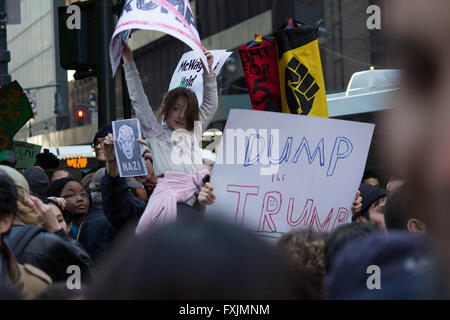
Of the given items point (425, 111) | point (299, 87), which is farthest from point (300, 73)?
point (425, 111)

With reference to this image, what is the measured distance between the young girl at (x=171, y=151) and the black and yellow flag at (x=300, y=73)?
76 centimetres

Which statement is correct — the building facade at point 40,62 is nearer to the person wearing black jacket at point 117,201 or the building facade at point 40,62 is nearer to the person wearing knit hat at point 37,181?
the person wearing knit hat at point 37,181

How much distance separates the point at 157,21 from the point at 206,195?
3.83 ft

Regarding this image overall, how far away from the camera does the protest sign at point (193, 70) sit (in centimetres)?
493

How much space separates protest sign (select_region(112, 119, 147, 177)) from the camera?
4.22 meters

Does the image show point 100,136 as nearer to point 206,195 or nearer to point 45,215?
point 206,195

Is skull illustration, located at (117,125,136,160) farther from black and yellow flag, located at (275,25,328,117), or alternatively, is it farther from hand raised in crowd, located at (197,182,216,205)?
black and yellow flag, located at (275,25,328,117)

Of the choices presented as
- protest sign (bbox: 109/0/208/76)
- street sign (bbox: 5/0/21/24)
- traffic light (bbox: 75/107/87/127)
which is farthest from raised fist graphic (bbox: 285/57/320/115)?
traffic light (bbox: 75/107/87/127)

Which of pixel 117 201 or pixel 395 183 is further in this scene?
pixel 117 201

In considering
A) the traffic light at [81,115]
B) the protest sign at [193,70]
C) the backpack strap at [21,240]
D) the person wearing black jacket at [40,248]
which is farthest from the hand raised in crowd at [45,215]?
the traffic light at [81,115]

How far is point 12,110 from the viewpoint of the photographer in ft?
25.9

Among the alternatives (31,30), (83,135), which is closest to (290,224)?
(83,135)

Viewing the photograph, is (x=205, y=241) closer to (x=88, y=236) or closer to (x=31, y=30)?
(x=88, y=236)

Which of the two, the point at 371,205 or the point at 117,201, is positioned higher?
the point at 117,201
